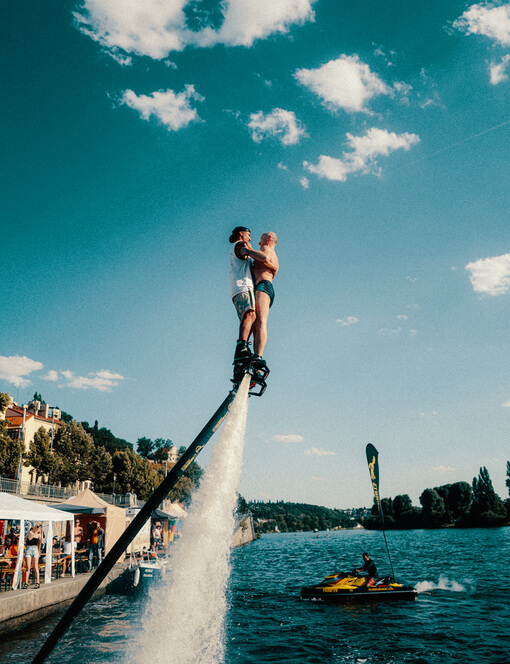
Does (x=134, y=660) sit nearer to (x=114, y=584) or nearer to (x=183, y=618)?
(x=183, y=618)

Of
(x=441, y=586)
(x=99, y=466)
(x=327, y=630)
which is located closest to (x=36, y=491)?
(x=99, y=466)

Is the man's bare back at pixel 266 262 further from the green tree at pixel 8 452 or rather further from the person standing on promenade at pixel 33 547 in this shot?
the green tree at pixel 8 452

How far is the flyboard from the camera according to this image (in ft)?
8.99

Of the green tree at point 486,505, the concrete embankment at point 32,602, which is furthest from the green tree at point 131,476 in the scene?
the green tree at point 486,505

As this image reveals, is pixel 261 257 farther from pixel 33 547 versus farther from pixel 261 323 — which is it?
pixel 33 547

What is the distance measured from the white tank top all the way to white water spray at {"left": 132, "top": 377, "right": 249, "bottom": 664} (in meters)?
0.84

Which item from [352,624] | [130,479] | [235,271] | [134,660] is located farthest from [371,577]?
[130,479]

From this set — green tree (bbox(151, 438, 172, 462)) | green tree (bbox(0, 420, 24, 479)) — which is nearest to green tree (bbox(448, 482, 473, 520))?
green tree (bbox(151, 438, 172, 462))

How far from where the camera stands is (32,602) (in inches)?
659

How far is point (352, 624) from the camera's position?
22203 mm

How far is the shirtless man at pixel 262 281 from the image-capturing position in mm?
4105

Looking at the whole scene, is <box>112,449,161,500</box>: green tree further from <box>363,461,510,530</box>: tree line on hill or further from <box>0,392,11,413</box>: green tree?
<box>363,461,510,530</box>: tree line on hill

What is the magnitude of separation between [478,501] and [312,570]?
110051mm

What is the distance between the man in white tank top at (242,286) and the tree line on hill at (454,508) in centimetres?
14075
